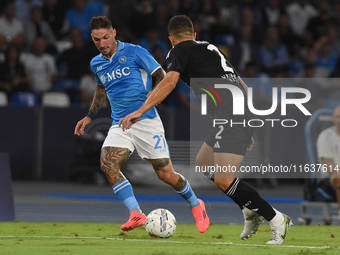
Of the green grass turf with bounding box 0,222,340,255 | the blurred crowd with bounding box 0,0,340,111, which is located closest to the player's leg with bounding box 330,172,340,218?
the green grass turf with bounding box 0,222,340,255

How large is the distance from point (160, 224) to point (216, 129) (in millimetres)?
1184

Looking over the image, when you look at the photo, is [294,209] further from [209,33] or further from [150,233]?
[209,33]

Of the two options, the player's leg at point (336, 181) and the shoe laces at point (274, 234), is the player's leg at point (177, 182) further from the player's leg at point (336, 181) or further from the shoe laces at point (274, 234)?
the player's leg at point (336, 181)

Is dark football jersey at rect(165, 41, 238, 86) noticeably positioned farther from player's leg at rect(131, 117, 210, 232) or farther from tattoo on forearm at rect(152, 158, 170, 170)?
tattoo on forearm at rect(152, 158, 170, 170)

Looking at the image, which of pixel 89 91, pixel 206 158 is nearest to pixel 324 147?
pixel 206 158

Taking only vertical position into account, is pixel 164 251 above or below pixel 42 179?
above

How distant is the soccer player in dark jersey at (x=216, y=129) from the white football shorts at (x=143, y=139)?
72cm

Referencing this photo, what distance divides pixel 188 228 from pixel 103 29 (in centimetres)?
278

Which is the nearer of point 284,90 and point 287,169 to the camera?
point 284,90

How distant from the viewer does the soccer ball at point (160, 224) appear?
25.0ft

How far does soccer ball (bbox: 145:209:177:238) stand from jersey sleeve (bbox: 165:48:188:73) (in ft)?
4.97

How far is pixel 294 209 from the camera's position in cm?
1223

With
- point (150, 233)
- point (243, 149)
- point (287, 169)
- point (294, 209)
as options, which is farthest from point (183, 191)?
point (287, 169)

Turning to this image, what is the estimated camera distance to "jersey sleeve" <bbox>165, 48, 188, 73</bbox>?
23.5ft
